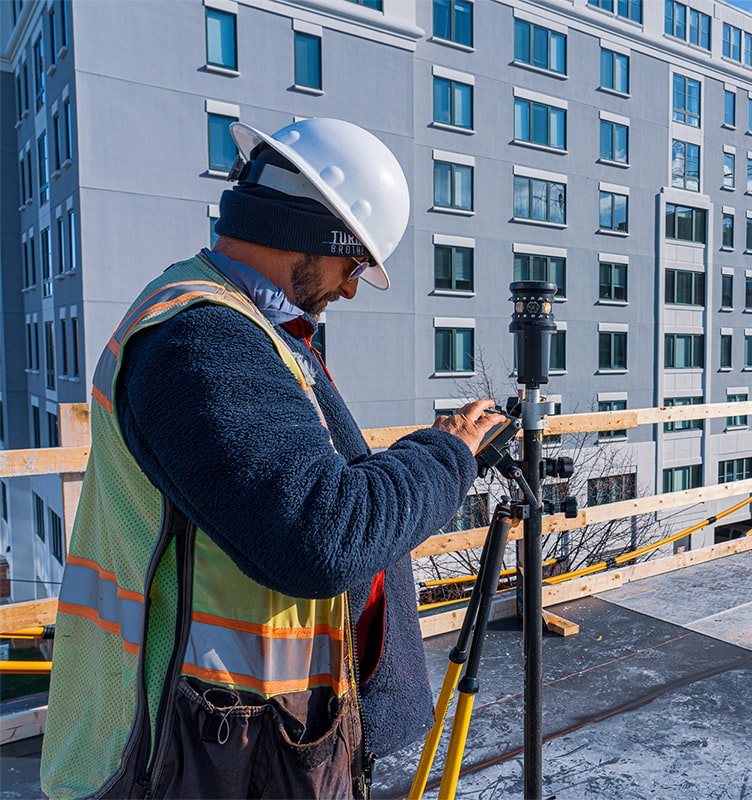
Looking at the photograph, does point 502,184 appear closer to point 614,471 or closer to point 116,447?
point 614,471

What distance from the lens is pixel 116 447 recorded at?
1229 mm

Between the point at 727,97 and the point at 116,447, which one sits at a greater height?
the point at 727,97

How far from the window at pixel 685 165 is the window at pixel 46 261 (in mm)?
22212

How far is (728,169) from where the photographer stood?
3031 centimetres

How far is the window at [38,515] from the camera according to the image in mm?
23344

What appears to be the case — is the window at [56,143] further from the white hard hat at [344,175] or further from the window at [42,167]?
the white hard hat at [344,175]

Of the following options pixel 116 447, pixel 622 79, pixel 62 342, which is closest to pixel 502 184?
pixel 622 79

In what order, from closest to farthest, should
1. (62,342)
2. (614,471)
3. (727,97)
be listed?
1. (62,342)
2. (614,471)
3. (727,97)

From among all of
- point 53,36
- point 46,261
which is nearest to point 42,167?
point 46,261

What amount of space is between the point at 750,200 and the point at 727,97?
4.31 metres

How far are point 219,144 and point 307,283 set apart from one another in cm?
1791

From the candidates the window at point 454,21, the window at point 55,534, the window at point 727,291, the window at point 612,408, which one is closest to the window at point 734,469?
the window at point 612,408

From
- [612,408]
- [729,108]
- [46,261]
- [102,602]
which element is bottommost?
[612,408]

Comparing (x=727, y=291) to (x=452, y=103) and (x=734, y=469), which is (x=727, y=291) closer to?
(x=734, y=469)
